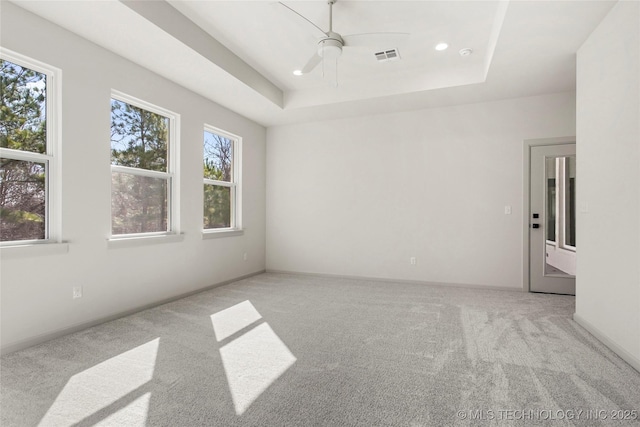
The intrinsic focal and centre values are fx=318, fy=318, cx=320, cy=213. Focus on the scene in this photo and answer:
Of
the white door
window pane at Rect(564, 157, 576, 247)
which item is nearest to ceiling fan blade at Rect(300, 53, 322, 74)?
the white door

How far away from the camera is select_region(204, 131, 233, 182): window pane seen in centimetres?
475

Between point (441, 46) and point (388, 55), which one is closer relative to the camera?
point (441, 46)

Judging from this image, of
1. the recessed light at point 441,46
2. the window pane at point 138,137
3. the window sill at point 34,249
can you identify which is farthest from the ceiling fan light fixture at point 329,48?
the window sill at point 34,249

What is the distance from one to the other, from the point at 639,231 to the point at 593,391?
1.13m

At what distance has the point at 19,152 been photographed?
8.54 feet

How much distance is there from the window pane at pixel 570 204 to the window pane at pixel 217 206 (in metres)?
4.86

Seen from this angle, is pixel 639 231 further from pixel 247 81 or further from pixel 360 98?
pixel 247 81

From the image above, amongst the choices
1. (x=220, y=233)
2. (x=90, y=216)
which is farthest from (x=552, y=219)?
(x=90, y=216)

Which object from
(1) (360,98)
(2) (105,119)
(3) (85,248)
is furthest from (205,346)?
(1) (360,98)

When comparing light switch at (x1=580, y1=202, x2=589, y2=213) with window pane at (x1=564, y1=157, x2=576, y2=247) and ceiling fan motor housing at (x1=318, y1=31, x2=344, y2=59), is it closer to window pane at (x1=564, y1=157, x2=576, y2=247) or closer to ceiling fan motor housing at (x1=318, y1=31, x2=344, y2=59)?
window pane at (x1=564, y1=157, x2=576, y2=247)

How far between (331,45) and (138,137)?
2426 millimetres

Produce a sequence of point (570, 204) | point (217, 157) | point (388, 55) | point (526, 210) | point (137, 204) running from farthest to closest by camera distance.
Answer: point (217, 157), point (526, 210), point (570, 204), point (388, 55), point (137, 204)

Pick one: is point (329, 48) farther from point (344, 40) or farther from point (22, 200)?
point (22, 200)

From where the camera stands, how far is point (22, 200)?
2.66 metres
